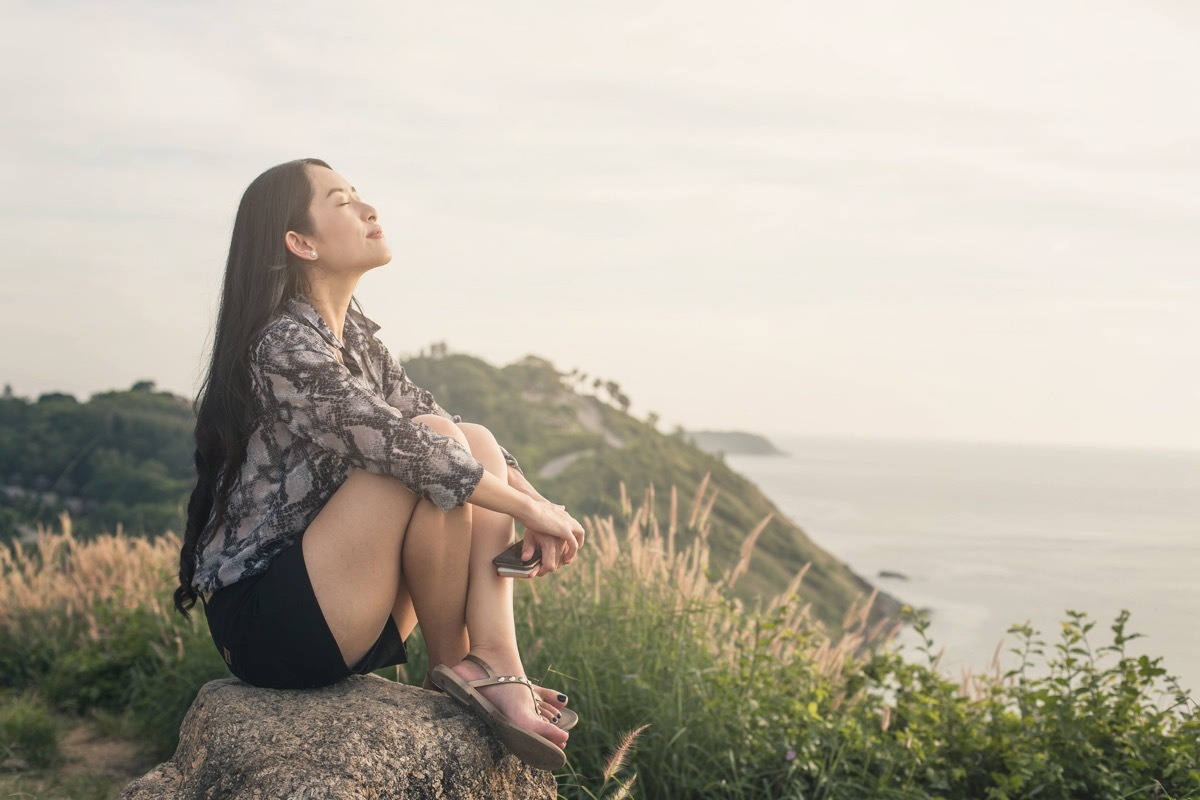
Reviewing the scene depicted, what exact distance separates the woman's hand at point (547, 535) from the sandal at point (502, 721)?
0.30 m

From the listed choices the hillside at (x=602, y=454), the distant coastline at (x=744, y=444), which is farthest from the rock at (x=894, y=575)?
the distant coastline at (x=744, y=444)

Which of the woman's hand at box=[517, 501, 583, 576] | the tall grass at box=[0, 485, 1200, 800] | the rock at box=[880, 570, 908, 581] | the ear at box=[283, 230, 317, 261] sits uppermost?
the ear at box=[283, 230, 317, 261]

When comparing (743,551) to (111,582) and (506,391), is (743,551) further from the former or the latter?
(506,391)

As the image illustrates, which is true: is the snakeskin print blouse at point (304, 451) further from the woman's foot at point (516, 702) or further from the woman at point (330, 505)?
the woman's foot at point (516, 702)

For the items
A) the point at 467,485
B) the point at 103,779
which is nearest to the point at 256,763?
the point at 467,485

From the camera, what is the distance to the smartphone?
249cm

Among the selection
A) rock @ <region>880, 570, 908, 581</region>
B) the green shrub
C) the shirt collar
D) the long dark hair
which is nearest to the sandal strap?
the long dark hair

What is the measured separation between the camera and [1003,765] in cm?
375

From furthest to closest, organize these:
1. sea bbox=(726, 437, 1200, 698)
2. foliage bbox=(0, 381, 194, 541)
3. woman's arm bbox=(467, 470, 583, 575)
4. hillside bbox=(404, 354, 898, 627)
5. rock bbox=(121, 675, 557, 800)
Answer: hillside bbox=(404, 354, 898, 627), foliage bbox=(0, 381, 194, 541), sea bbox=(726, 437, 1200, 698), woman's arm bbox=(467, 470, 583, 575), rock bbox=(121, 675, 557, 800)

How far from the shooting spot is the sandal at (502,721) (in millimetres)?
2334

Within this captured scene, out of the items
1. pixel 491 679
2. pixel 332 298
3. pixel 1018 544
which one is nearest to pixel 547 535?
pixel 491 679

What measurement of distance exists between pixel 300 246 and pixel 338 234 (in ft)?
0.36

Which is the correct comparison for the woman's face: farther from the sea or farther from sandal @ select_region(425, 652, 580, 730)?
the sea

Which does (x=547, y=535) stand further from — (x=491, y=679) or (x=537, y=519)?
(x=491, y=679)
